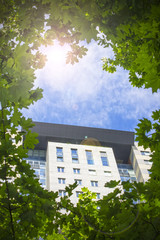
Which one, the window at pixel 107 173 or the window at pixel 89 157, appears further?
the window at pixel 89 157

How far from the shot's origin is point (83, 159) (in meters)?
45.4

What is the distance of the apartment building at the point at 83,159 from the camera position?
40.5m

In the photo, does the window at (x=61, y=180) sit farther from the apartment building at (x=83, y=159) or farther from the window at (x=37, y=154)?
the window at (x=37, y=154)

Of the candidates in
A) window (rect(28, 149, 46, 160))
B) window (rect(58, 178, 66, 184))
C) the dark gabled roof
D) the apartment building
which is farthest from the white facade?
window (rect(28, 149, 46, 160))

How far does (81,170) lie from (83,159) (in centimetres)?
316

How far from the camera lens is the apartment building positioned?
4047 centimetres

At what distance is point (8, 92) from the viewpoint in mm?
2201

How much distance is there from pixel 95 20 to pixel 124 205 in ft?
7.77

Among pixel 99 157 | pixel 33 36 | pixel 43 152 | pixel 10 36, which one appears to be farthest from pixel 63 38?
pixel 43 152

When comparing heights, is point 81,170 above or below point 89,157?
below

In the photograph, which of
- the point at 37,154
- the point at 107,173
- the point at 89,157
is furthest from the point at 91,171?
the point at 37,154

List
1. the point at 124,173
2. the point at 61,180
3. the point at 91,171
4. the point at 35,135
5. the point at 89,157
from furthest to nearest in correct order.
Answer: the point at 124,173, the point at 89,157, the point at 91,171, the point at 61,180, the point at 35,135

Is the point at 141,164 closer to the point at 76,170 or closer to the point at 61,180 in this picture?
the point at 76,170

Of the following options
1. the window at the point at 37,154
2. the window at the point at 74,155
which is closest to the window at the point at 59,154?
the window at the point at 74,155
